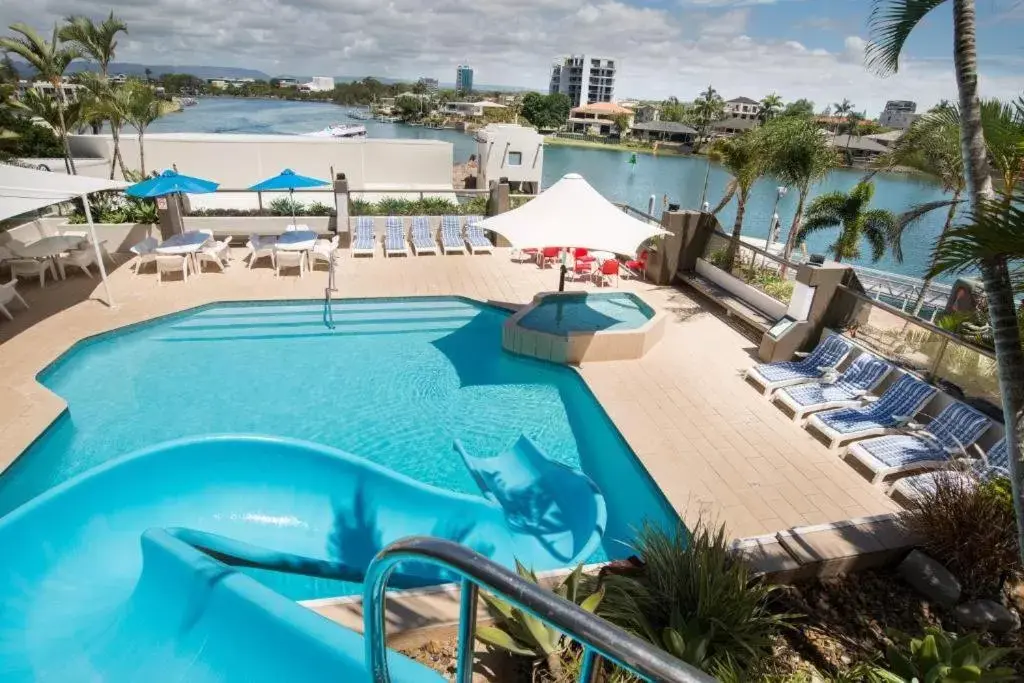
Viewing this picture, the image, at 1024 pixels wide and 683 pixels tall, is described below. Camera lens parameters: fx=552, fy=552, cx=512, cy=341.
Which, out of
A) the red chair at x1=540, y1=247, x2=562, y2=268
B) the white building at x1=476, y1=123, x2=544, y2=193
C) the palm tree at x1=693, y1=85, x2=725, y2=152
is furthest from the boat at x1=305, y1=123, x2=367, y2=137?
the palm tree at x1=693, y1=85, x2=725, y2=152

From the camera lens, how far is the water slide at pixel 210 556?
12.9 ft

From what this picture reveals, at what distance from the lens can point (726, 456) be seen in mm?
7227

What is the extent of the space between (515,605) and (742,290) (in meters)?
11.8

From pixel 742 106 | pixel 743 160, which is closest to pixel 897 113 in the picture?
pixel 742 106

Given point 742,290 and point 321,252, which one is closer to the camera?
point 742,290

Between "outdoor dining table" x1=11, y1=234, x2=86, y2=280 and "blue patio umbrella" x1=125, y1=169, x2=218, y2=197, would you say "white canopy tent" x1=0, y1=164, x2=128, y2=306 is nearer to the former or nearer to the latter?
"blue patio umbrella" x1=125, y1=169, x2=218, y2=197

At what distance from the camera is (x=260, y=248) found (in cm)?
1379

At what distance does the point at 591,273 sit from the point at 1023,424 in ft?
31.5

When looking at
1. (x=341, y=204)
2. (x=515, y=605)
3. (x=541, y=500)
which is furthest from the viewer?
Answer: (x=341, y=204)

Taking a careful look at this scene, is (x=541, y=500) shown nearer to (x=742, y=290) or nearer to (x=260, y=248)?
(x=742, y=290)

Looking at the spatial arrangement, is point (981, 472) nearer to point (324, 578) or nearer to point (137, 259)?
point (324, 578)

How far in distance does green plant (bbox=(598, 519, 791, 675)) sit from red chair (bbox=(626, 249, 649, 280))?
10.5 meters

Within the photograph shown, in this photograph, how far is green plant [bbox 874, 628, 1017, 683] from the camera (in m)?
3.17

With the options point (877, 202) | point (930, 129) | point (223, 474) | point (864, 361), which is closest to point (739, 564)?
point (223, 474)
